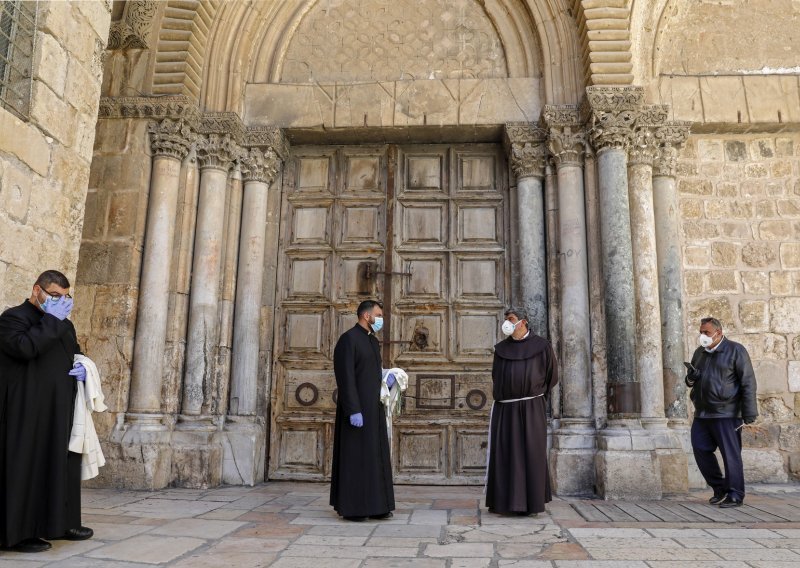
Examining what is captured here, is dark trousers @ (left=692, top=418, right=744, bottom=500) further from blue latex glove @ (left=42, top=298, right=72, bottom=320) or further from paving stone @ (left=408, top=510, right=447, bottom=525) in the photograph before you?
blue latex glove @ (left=42, top=298, right=72, bottom=320)

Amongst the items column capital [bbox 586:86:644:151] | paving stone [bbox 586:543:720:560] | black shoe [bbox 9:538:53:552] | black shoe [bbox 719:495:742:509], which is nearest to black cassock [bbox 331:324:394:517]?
paving stone [bbox 586:543:720:560]

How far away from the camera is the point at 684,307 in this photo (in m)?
6.96

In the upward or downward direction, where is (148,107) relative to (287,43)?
downward

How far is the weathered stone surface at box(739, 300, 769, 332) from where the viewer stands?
6.93 meters

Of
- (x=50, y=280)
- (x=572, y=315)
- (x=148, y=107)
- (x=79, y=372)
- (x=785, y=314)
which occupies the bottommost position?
(x=79, y=372)

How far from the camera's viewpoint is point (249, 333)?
7004 mm

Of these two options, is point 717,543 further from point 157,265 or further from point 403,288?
point 157,265

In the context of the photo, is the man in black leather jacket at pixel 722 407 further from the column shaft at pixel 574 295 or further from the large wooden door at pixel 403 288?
the large wooden door at pixel 403 288

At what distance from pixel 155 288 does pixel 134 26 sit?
2.77m

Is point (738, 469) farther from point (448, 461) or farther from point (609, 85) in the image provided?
point (609, 85)

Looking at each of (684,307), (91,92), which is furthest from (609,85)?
(91,92)

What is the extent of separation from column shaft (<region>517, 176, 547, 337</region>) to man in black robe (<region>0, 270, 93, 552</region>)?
4.33m

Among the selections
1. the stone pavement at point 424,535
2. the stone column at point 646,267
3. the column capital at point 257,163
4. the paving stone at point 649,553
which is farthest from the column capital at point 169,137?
the paving stone at point 649,553

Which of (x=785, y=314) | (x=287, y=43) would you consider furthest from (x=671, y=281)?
(x=287, y=43)
